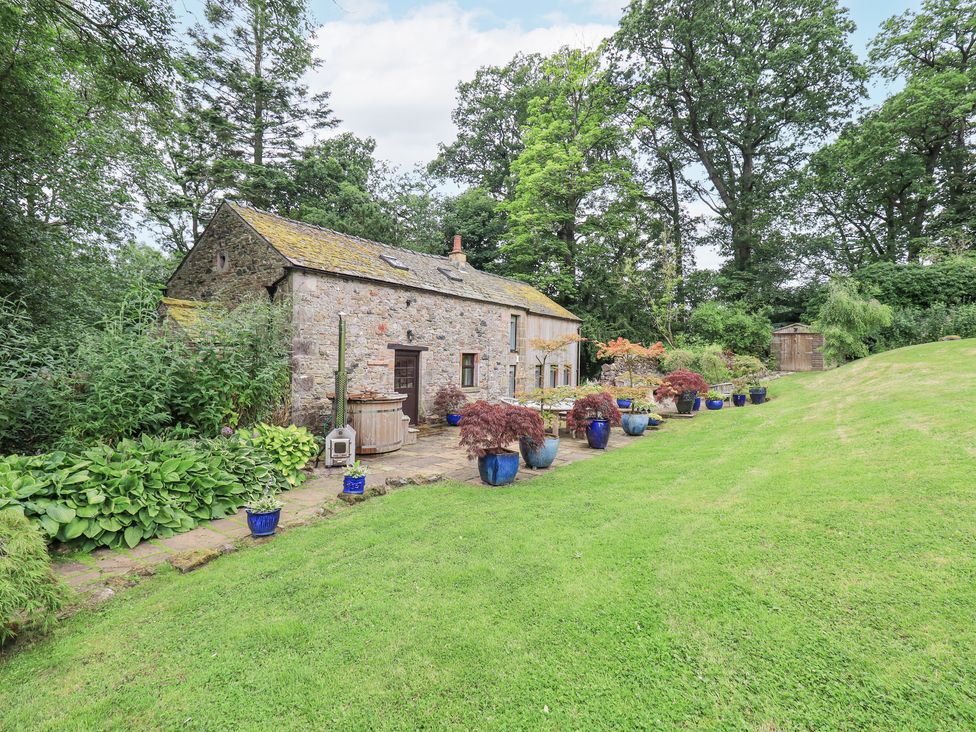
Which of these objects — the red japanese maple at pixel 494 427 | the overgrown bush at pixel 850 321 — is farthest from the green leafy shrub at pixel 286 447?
the overgrown bush at pixel 850 321

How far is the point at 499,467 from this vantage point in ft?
21.2

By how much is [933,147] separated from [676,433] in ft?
87.9

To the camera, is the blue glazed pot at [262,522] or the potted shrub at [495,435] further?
the potted shrub at [495,435]

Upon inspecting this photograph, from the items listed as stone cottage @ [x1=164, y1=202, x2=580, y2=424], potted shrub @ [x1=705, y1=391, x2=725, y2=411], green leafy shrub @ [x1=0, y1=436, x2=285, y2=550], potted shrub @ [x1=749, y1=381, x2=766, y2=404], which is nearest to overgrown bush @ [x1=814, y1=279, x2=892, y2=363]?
potted shrub @ [x1=749, y1=381, x2=766, y2=404]

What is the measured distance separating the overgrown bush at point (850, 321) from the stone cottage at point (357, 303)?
45.8ft

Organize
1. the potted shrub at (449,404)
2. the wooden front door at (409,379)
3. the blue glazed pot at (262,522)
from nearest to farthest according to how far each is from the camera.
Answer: the blue glazed pot at (262,522) < the wooden front door at (409,379) < the potted shrub at (449,404)

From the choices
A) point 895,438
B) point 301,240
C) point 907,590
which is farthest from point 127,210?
point 895,438

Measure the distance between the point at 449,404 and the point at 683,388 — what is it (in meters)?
6.87

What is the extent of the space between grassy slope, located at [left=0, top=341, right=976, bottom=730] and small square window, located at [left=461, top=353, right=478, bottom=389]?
27.9 ft

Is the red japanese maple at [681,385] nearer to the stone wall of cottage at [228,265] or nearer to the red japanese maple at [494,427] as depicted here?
the red japanese maple at [494,427]

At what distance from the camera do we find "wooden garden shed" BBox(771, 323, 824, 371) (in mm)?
22656

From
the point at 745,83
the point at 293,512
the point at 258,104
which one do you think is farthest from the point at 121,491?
the point at 745,83

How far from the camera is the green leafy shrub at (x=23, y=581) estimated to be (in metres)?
2.76

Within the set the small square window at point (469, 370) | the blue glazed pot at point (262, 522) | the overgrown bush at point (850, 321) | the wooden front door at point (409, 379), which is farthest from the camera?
the overgrown bush at point (850, 321)
